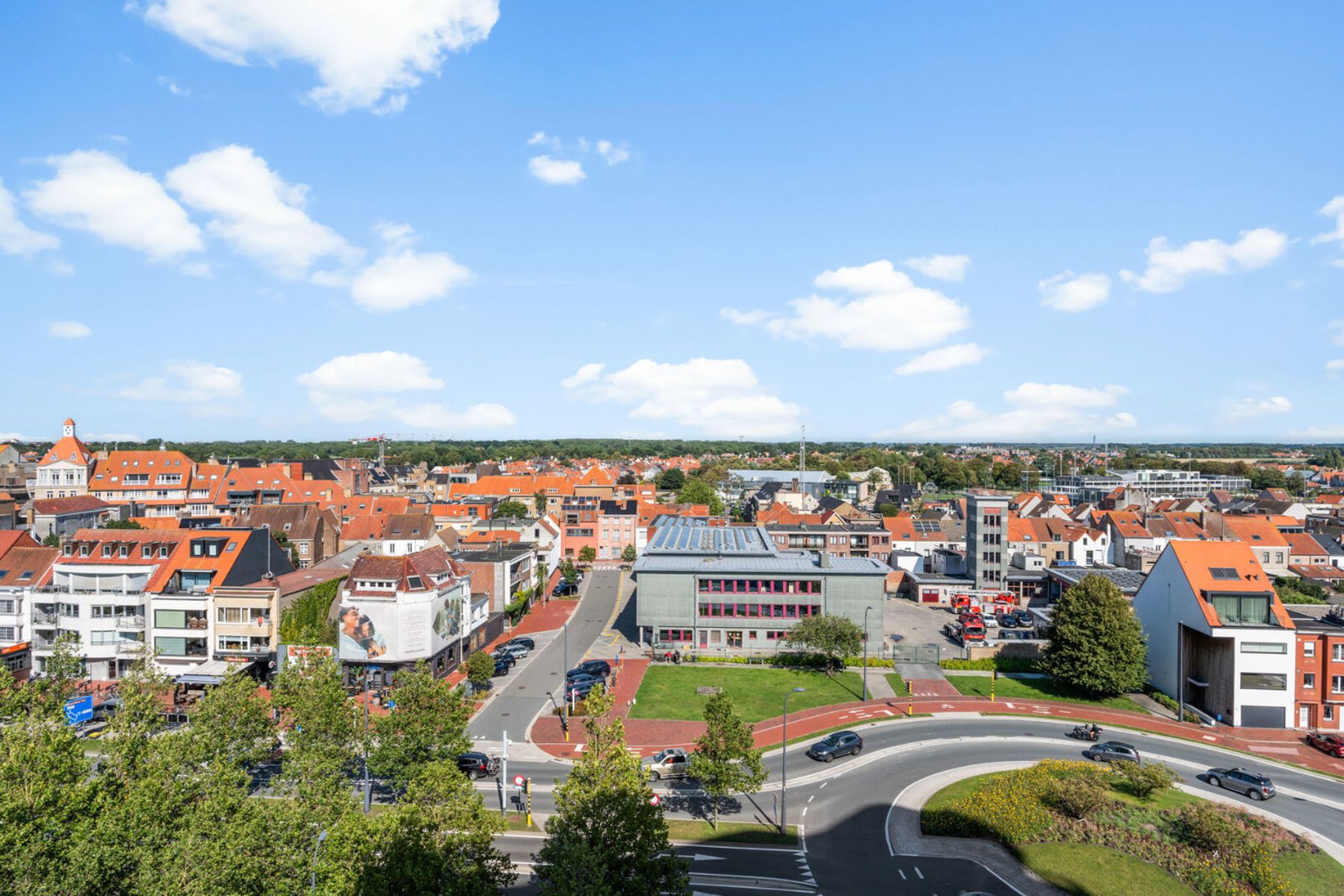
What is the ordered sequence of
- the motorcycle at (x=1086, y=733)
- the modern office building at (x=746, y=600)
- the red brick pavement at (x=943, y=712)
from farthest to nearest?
1. the modern office building at (x=746, y=600)
2. the motorcycle at (x=1086, y=733)
3. the red brick pavement at (x=943, y=712)

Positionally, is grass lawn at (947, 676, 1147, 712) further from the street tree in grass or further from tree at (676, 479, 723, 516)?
tree at (676, 479, 723, 516)

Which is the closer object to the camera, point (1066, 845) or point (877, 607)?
point (1066, 845)

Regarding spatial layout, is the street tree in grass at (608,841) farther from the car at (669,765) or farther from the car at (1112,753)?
the car at (1112,753)

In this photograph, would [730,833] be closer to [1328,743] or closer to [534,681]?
[534,681]

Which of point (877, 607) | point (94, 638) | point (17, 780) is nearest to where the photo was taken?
point (17, 780)

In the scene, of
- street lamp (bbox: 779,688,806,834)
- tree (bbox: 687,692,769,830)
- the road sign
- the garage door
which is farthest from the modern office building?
the road sign

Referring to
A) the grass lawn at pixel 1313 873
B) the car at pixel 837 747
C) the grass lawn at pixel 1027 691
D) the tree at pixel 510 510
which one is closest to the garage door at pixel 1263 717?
the grass lawn at pixel 1027 691

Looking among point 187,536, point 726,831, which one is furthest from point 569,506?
point 726,831

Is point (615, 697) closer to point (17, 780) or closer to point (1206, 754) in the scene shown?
point (17, 780)
